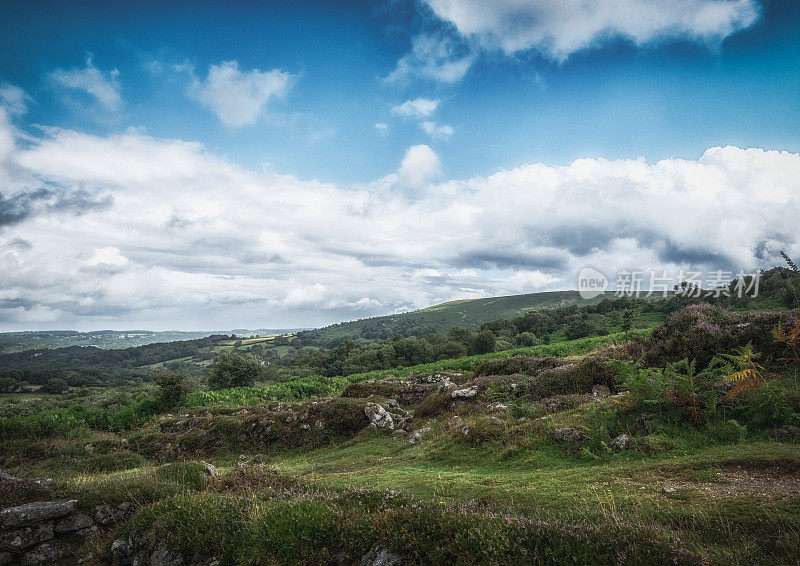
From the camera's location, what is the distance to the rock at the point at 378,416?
18.7 metres

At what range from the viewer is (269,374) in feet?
197

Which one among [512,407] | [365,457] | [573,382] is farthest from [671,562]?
[573,382]

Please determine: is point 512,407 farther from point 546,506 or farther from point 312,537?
point 312,537

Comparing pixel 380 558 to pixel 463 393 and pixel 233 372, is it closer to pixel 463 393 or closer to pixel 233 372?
pixel 463 393

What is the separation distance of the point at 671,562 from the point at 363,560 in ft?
13.7

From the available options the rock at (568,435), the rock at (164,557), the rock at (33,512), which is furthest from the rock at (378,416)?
the rock at (33,512)

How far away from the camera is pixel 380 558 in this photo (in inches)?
204

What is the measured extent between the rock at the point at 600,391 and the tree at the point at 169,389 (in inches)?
1288

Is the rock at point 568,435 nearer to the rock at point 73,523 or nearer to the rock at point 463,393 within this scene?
the rock at point 463,393

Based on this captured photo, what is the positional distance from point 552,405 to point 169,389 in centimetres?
3178

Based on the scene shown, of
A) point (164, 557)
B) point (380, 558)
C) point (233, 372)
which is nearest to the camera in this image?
point (380, 558)

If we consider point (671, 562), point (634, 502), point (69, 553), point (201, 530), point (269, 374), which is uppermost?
point (671, 562)

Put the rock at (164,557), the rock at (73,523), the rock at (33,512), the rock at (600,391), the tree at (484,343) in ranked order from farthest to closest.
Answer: the tree at (484,343), the rock at (600,391), the rock at (73,523), the rock at (33,512), the rock at (164,557)

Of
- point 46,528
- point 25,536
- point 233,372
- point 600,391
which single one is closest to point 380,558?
point 46,528
